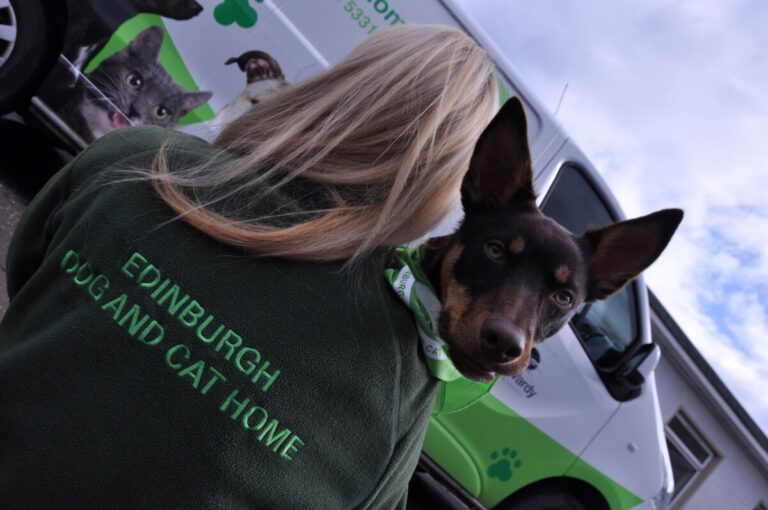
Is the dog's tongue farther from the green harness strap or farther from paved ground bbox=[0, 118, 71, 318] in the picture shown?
the green harness strap

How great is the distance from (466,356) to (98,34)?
10.5 feet

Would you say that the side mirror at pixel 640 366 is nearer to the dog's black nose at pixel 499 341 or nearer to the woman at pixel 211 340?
the dog's black nose at pixel 499 341

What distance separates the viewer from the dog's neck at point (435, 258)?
1.84 m

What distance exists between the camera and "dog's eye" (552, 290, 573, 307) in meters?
2.09

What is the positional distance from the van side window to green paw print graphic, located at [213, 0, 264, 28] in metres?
2.04

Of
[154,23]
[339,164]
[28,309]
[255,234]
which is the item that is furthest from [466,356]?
[154,23]

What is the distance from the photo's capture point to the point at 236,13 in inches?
149

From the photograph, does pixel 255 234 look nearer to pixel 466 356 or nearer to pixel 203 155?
pixel 203 155

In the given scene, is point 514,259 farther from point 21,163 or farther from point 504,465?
point 21,163

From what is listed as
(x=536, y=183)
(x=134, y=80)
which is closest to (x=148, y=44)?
(x=134, y=80)

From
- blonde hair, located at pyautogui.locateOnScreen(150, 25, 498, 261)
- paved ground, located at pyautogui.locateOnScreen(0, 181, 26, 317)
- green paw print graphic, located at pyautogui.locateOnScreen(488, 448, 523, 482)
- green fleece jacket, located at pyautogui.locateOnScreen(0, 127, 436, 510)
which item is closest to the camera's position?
green fleece jacket, located at pyautogui.locateOnScreen(0, 127, 436, 510)

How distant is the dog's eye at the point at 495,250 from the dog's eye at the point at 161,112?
261cm

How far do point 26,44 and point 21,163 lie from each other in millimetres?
886

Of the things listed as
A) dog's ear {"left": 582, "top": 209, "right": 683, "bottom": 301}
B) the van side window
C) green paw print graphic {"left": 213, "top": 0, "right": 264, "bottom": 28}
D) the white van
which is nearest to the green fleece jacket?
dog's ear {"left": 582, "top": 209, "right": 683, "bottom": 301}
